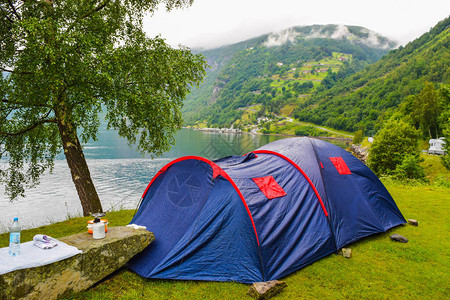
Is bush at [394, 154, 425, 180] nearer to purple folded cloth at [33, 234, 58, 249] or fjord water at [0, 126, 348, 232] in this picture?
fjord water at [0, 126, 348, 232]

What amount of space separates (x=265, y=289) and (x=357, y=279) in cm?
219

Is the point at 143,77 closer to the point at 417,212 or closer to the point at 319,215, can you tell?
the point at 319,215

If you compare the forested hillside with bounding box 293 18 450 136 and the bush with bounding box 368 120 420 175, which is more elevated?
the forested hillside with bounding box 293 18 450 136

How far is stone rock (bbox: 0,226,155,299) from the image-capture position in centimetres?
360

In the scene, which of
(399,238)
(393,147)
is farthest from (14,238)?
(393,147)

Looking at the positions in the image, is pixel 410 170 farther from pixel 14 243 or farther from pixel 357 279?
pixel 14 243

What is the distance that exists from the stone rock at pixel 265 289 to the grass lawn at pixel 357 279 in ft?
0.40

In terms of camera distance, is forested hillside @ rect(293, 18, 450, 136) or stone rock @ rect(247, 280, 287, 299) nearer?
stone rock @ rect(247, 280, 287, 299)

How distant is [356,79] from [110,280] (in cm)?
21128

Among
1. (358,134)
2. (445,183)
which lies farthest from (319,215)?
(358,134)

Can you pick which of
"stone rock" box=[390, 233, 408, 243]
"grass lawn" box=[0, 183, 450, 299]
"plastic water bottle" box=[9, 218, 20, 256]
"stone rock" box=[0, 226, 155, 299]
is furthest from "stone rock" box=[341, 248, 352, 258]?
"plastic water bottle" box=[9, 218, 20, 256]

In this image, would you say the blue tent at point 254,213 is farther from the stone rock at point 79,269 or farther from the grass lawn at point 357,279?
the stone rock at point 79,269

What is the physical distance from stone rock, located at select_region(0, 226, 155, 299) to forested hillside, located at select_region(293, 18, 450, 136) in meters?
92.3

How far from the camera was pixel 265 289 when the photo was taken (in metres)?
4.61
